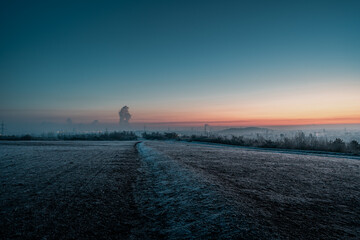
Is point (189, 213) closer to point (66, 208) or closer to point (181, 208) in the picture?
point (181, 208)

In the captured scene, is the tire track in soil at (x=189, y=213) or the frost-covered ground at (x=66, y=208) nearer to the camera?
the tire track in soil at (x=189, y=213)

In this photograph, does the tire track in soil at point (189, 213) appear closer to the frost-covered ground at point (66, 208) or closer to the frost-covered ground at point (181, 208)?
the frost-covered ground at point (181, 208)

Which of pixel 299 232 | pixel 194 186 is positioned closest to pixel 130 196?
pixel 194 186

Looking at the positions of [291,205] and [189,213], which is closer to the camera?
[189,213]

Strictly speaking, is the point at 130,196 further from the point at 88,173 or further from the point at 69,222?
the point at 88,173

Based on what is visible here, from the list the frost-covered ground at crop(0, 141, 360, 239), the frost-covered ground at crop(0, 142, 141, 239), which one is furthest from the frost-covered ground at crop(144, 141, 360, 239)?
the frost-covered ground at crop(0, 142, 141, 239)

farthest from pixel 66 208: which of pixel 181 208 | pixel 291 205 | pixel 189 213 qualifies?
pixel 291 205

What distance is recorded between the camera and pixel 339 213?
11.2 feet

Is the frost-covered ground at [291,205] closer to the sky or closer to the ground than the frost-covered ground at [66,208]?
closer to the ground

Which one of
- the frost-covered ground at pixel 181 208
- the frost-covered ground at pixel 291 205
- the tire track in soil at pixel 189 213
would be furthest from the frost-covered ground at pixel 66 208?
the frost-covered ground at pixel 291 205

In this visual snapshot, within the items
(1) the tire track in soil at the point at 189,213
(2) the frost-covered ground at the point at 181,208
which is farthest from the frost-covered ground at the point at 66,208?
(1) the tire track in soil at the point at 189,213

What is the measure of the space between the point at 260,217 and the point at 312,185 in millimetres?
2908

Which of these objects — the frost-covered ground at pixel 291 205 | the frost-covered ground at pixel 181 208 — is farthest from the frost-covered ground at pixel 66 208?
the frost-covered ground at pixel 291 205

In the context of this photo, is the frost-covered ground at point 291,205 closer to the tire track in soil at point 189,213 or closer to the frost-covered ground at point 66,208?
the tire track in soil at point 189,213
